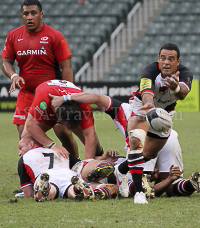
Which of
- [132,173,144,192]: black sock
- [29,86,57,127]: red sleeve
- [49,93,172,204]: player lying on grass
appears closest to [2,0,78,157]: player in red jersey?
[29,86,57,127]: red sleeve

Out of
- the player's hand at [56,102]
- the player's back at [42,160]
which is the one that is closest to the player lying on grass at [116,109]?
the player's hand at [56,102]

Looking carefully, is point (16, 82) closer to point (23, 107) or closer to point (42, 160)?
point (23, 107)

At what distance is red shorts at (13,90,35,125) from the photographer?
18.1ft

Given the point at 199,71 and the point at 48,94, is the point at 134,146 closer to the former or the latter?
the point at 48,94

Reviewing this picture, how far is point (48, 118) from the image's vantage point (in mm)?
4809

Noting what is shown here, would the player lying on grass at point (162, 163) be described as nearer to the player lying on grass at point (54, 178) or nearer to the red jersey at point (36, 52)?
the player lying on grass at point (54, 178)

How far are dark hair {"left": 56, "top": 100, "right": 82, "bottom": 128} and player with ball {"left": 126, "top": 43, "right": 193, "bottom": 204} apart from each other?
0.57 m

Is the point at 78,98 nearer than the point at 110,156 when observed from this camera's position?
Yes

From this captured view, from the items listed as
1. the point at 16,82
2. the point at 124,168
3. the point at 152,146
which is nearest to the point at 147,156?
the point at 152,146

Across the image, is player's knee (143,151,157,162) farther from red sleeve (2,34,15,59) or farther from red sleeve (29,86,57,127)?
red sleeve (2,34,15,59)

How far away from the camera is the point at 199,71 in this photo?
18.1 metres

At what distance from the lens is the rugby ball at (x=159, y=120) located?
3797mm

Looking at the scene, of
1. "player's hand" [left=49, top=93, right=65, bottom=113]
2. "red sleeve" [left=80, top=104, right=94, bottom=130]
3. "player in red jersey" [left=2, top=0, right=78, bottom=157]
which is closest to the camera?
"player's hand" [left=49, top=93, right=65, bottom=113]

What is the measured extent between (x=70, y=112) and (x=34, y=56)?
129 centimetres
